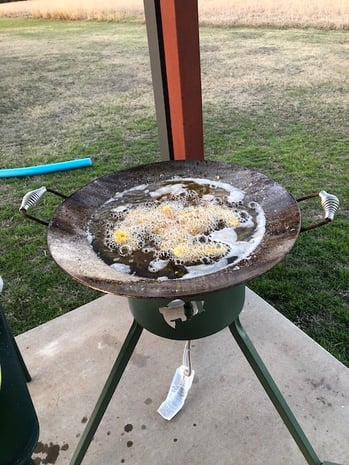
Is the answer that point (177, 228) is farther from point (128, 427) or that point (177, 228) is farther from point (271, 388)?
point (128, 427)

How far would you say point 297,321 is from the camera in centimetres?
239

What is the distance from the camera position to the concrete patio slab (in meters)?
1.69

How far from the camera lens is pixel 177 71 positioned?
1974 mm

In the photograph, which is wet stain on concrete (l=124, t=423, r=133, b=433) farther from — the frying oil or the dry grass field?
the dry grass field

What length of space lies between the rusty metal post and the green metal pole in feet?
3.53

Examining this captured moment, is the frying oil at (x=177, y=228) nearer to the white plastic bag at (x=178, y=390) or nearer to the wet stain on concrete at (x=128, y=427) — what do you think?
the white plastic bag at (x=178, y=390)

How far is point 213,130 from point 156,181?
348 centimetres

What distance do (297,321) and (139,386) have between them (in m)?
0.98

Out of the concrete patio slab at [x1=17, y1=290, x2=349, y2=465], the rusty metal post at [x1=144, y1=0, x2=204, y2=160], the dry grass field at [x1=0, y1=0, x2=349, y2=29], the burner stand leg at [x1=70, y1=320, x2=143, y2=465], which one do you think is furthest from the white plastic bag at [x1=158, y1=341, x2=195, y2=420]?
the dry grass field at [x1=0, y1=0, x2=349, y2=29]

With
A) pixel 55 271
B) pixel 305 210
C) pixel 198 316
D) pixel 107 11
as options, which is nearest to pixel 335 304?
Result: pixel 305 210

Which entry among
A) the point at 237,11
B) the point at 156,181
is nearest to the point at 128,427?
the point at 156,181

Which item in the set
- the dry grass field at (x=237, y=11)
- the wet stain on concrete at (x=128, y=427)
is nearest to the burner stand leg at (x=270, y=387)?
the wet stain on concrete at (x=128, y=427)

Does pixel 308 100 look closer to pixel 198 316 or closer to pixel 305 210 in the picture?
pixel 305 210

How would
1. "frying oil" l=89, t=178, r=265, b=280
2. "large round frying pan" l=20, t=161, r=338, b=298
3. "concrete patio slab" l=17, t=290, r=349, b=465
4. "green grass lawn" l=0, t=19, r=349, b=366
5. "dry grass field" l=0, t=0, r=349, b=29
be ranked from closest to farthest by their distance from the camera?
"large round frying pan" l=20, t=161, r=338, b=298, "frying oil" l=89, t=178, r=265, b=280, "concrete patio slab" l=17, t=290, r=349, b=465, "green grass lawn" l=0, t=19, r=349, b=366, "dry grass field" l=0, t=0, r=349, b=29
